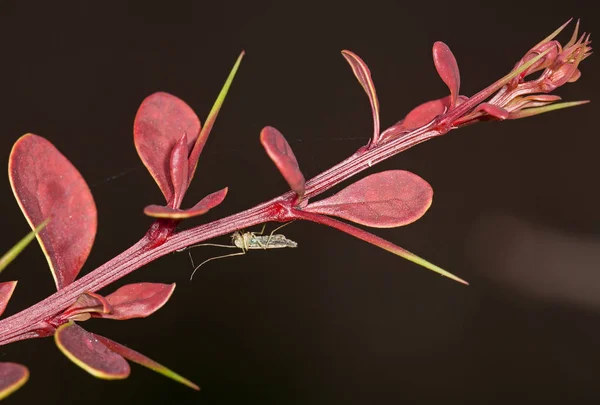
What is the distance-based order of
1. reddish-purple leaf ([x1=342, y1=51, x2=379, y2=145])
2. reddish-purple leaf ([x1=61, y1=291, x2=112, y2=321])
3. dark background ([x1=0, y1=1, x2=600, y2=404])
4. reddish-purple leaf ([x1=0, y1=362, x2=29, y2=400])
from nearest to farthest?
1. reddish-purple leaf ([x1=0, y1=362, x2=29, y2=400])
2. reddish-purple leaf ([x1=61, y1=291, x2=112, y2=321])
3. reddish-purple leaf ([x1=342, y1=51, x2=379, y2=145])
4. dark background ([x1=0, y1=1, x2=600, y2=404])

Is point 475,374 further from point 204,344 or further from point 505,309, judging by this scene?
point 204,344

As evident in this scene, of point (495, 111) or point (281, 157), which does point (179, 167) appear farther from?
point (495, 111)

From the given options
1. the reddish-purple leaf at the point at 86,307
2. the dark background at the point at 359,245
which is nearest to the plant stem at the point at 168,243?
the reddish-purple leaf at the point at 86,307

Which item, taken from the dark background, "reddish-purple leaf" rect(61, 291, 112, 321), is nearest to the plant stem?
"reddish-purple leaf" rect(61, 291, 112, 321)

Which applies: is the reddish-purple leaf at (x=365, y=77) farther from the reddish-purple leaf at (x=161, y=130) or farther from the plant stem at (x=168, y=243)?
the reddish-purple leaf at (x=161, y=130)

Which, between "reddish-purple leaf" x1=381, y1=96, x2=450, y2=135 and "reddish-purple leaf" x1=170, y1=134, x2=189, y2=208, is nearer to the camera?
"reddish-purple leaf" x1=170, y1=134, x2=189, y2=208

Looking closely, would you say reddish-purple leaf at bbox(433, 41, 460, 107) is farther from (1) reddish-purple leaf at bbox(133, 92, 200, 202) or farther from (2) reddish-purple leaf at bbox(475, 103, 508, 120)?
(1) reddish-purple leaf at bbox(133, 92, 200, 202)

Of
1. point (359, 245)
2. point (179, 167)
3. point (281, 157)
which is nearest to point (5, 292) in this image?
point (179, 167)

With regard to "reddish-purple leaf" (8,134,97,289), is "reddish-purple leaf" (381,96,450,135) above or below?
above
